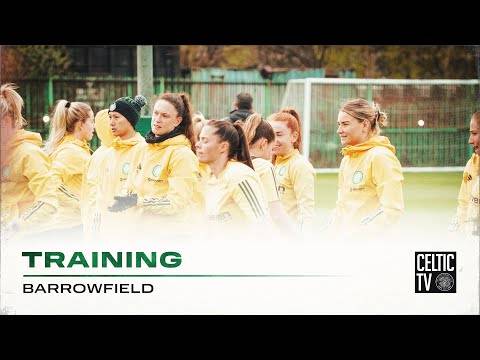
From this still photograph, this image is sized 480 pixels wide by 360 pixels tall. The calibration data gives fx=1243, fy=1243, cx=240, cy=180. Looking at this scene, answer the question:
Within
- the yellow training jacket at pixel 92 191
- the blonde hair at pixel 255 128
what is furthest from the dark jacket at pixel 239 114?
the yellow training jacket at pixel 92 191

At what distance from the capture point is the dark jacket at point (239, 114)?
21.9 feet

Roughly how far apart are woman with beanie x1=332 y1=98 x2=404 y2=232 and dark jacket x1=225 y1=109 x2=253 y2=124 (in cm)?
55

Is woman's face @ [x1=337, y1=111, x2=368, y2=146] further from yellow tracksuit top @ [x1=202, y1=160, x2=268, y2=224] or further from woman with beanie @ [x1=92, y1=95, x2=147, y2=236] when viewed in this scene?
woman with beanie @ [x1=92, y1=95, x2=147, y2=236]

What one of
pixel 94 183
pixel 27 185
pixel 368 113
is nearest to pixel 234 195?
pixel 94 183

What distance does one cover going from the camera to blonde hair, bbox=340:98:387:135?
677cm

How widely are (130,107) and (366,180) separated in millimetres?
1335

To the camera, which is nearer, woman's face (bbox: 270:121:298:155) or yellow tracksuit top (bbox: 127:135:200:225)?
yellow tracksuit top (bbox: 127:135:200:225)

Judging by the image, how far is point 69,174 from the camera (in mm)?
6773

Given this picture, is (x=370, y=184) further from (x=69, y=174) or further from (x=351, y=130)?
(x=69, y=174)

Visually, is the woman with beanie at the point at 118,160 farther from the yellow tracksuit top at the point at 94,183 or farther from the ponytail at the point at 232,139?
the ponytail at the point at 232,139

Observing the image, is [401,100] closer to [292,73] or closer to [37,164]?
[292,73]

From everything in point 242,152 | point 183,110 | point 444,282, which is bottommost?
point 444,282

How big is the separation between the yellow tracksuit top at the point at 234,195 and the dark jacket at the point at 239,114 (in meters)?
0.24

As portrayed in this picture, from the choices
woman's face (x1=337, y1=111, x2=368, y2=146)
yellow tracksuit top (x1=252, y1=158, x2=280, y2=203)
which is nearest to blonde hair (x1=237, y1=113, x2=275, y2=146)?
yellow tracksuit top (x1=252, y1=158, x2=280, y2=203)
